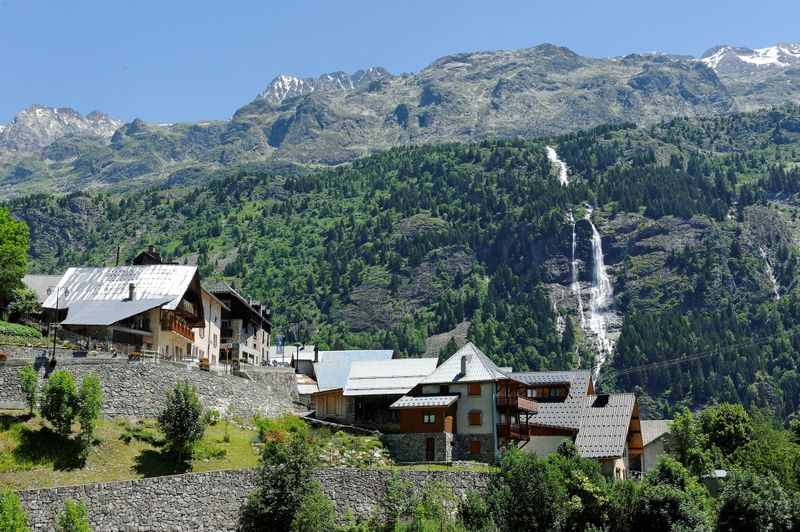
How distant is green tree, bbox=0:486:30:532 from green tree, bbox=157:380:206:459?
13.5 meters

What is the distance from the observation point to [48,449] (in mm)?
60125

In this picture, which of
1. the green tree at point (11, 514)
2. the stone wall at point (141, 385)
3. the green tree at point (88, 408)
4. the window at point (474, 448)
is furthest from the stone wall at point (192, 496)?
the window at point (474, 448)

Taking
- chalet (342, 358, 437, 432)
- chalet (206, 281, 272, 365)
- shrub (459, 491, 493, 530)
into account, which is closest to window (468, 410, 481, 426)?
chalet (342, 358, 437, 432)

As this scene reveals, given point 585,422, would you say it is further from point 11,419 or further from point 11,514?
point 11,514

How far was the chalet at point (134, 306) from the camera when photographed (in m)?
83.5

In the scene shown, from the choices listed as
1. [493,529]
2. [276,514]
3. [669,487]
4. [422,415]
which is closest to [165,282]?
[422,415]

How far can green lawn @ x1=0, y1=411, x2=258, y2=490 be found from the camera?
57.8 meters

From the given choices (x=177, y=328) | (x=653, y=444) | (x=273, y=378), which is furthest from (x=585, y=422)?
(x=177, y=328)

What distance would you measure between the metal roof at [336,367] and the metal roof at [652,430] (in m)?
33.1

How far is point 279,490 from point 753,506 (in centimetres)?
3449

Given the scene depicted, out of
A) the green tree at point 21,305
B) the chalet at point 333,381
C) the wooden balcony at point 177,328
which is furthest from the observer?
the chalet at point 333,381

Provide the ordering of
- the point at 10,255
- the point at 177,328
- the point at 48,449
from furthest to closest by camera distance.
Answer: the point at 10,255, the point at 177,328, the point at 48,449

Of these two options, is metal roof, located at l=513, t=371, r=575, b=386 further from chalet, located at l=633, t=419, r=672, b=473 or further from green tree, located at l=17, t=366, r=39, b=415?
green tree, located at l=17, t=366, r=39, b=415

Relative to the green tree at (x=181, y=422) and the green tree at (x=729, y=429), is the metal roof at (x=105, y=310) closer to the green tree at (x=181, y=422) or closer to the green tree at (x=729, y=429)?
the green tree at (x=181, y=422)
